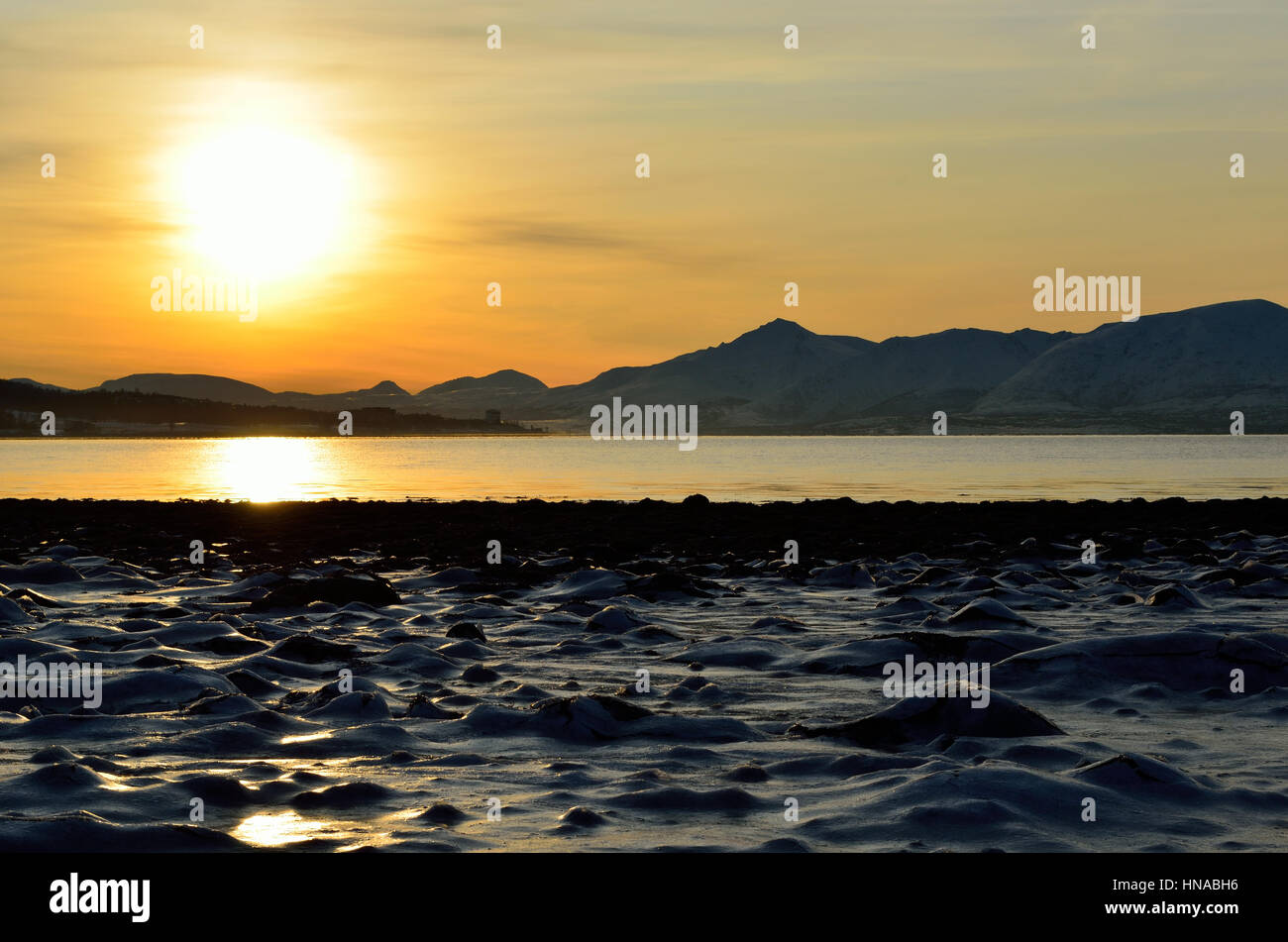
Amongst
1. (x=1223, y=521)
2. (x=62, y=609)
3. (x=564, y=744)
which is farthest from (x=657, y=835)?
(x=1223, y=521)

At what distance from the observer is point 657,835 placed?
271 inches

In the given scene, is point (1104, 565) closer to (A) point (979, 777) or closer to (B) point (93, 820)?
(A) point (979, 777)

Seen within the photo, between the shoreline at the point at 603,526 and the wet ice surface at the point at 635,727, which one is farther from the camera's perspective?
the shoreline at the point at 603,526

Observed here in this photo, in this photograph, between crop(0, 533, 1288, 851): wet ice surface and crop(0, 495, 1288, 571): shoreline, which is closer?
crop(0, 533, 1288, 851): wet ice surface

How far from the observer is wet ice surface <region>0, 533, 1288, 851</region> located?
697 centimetres

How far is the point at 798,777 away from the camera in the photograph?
321 inches

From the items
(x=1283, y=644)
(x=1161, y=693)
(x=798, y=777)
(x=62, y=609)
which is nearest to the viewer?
(x=798, y=777)

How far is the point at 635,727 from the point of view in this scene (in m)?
9.54

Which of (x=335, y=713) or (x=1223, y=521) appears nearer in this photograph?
(x=335, y=713)

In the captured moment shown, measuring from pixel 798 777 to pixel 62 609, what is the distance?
38.4 feet

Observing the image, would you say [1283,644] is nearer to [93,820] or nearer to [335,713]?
[335,713]

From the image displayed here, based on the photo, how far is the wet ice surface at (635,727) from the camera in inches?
275

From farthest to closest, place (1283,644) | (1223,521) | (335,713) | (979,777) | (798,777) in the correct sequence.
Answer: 1. (1223,521)
2. (1283,644)
3. (335,713)
4. (798,777)
5. (979,777)
